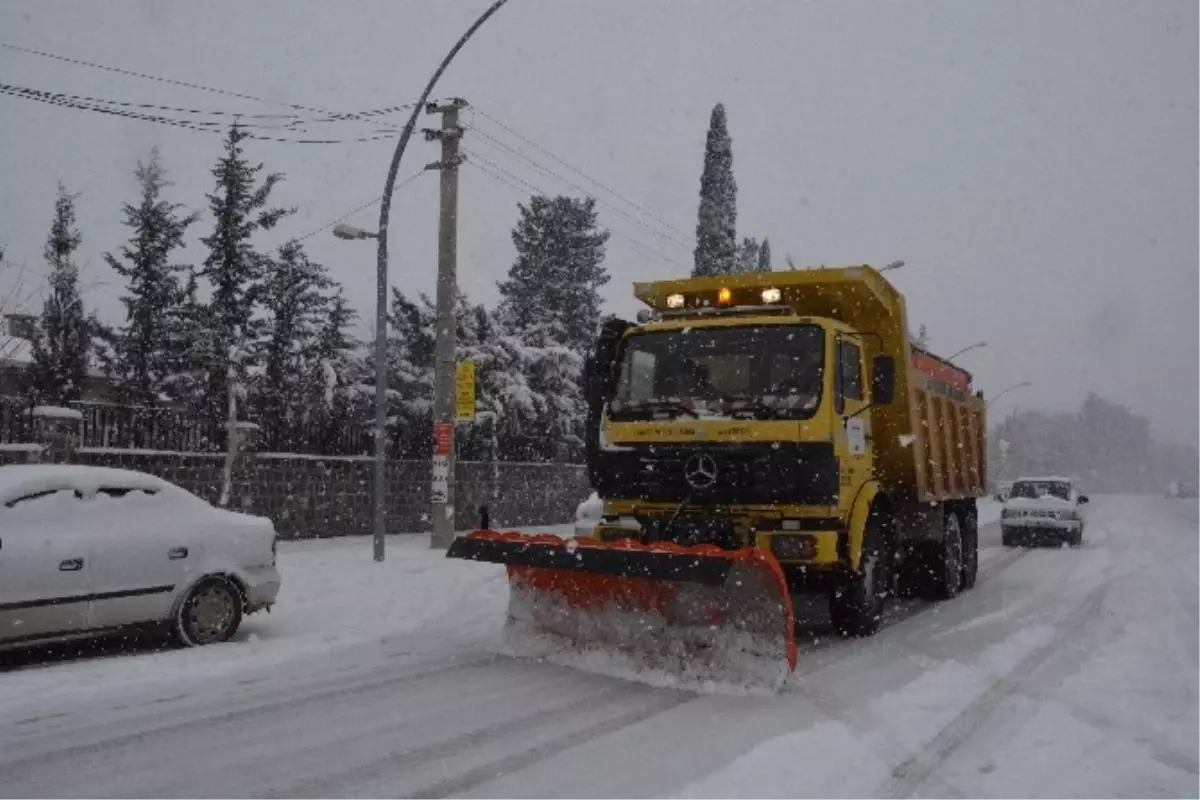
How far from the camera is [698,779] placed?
207 inches

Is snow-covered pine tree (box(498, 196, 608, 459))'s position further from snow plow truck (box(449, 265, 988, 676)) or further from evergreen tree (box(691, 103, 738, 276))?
snow plow truck (box(449, 265, 988, 676))

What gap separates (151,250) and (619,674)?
24.3m

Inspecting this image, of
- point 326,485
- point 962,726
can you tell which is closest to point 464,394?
point 326,485

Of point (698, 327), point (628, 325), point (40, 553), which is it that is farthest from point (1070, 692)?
point (40, 553)

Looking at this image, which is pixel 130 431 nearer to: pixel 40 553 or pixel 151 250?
pixel 40 553

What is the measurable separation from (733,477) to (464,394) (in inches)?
372

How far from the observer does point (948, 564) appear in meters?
12.7

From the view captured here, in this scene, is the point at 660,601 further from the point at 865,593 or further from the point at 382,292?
the point at 382,292

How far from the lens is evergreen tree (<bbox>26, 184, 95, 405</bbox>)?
2644 centimetres

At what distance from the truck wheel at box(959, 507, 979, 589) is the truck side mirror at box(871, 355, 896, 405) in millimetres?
5366

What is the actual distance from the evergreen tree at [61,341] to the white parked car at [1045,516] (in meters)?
23.2

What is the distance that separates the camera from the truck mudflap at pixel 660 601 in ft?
23.1

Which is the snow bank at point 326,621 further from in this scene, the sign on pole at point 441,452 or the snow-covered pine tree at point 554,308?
the snow-covered pine tree at point 554,308

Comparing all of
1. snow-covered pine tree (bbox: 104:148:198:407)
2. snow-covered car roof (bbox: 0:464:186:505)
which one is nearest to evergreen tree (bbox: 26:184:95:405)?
snow-covered pine tree (bbox: 104:148:198:407)
